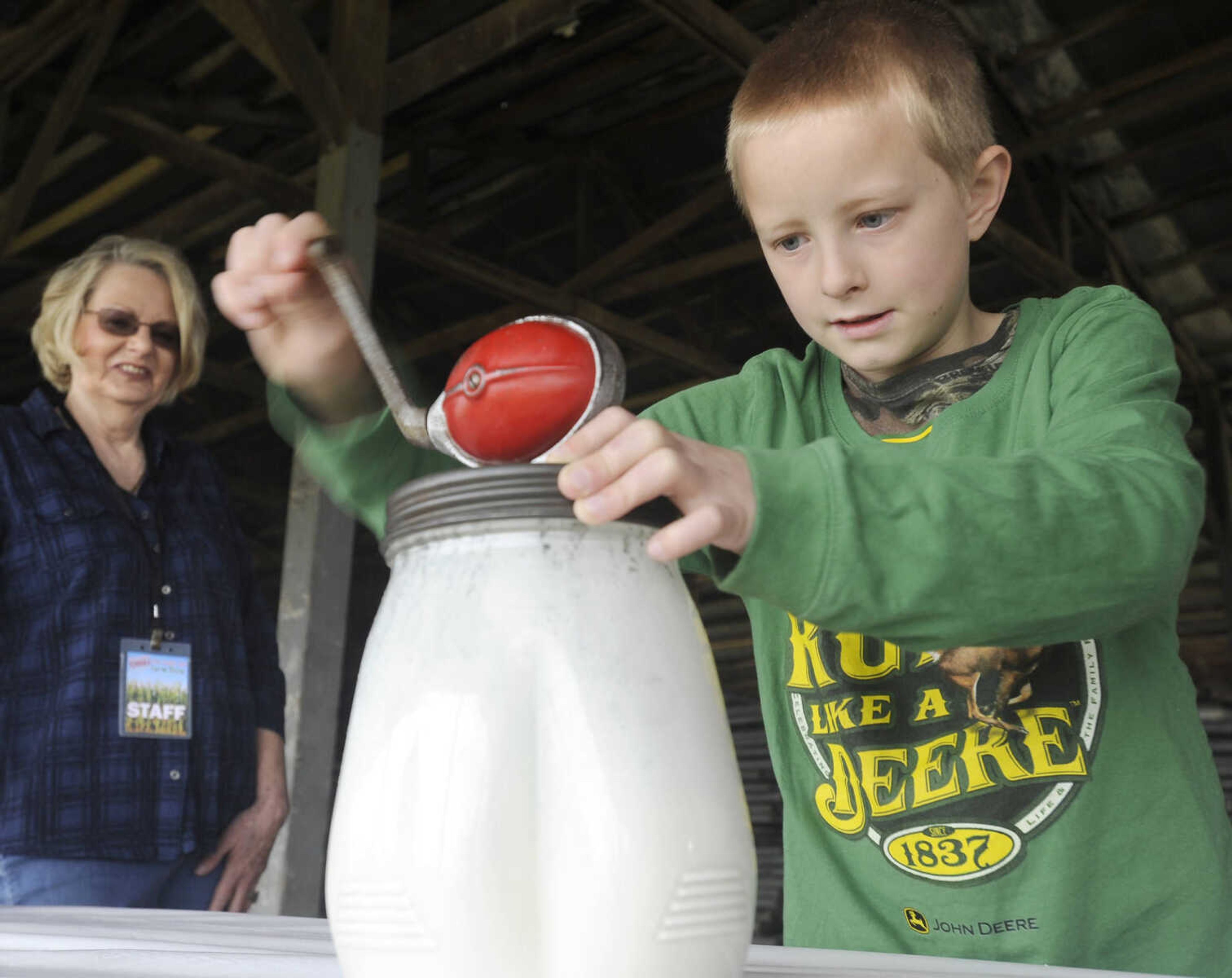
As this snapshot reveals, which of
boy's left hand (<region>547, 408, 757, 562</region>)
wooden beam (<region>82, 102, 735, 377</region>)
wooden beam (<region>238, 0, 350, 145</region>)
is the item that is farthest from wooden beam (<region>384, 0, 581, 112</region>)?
boy's left hand (<region>547, 408, 757, 562</region>)

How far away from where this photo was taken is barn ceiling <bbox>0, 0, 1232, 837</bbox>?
4.30 meters

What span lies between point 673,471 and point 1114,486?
9.7 inches

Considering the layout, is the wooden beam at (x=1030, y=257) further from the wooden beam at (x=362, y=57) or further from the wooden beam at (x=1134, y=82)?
the wooden beam at (x=362, y=57)

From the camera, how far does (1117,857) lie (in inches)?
33.9

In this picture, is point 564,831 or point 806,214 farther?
point 806,214

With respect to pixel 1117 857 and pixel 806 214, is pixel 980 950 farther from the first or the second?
pixel 806 214

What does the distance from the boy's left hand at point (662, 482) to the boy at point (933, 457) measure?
0.66 ft

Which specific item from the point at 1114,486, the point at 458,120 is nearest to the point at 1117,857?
the point at 1114,486

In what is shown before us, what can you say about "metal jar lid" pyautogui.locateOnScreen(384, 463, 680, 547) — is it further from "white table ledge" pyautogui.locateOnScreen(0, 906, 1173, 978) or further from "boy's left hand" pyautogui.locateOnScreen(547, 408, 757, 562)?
"white table ledge" pyautogui.locateOnScreen(0, 906, 1173, 978)

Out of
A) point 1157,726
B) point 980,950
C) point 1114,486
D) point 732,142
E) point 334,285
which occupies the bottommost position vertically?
point 980,950

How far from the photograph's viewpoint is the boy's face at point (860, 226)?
82 centimetres

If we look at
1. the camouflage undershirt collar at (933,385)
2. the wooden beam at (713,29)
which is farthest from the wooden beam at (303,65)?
the camouflage undershirt collar at (933,385)

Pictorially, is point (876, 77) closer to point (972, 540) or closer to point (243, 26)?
point (972, 540)

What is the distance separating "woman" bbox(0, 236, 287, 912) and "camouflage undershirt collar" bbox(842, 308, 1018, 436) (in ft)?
4.46
